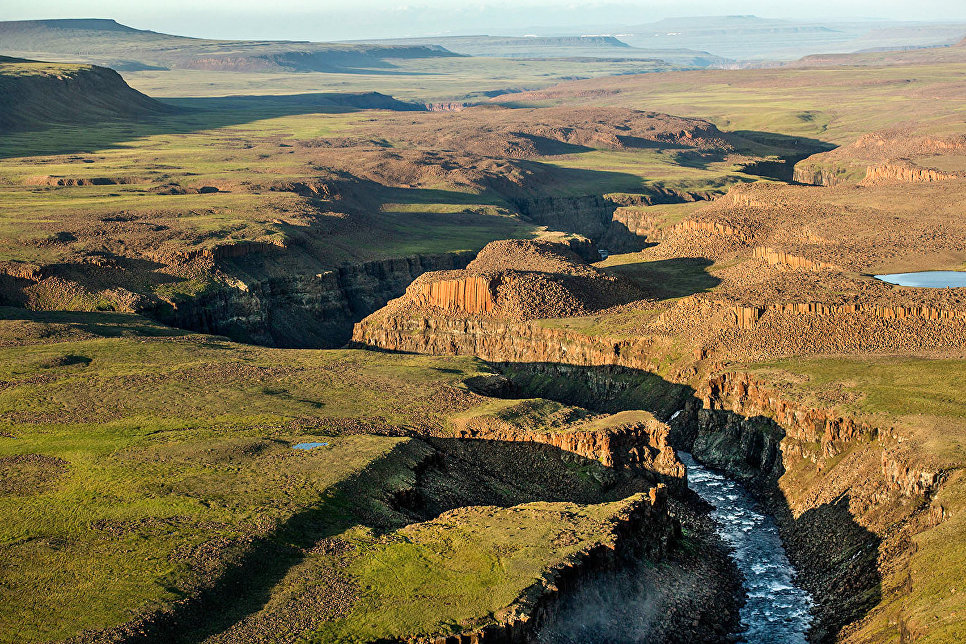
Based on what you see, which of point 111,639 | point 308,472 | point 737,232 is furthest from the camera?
point 737,232

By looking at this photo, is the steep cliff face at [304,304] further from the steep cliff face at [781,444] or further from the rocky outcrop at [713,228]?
the rocky outcrop at [713,228]

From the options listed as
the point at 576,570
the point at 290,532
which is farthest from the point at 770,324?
the point at 290,532

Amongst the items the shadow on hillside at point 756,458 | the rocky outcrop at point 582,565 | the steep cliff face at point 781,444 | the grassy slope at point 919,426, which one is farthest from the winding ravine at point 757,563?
the grassy slope at point 919,426

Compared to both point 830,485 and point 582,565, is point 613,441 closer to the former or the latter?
point 830,485

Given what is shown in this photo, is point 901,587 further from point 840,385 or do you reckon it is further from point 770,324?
point 770,324

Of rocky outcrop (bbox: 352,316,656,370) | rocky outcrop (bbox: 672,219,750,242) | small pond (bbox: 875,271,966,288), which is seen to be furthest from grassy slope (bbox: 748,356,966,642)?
rocky outcrop (bbox: 672,219,750,242)

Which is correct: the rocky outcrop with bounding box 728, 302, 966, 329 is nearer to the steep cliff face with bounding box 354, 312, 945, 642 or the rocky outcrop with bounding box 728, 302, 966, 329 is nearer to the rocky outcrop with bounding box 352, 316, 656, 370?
the steep cliff face with bounding box 354, 312, 945, 642

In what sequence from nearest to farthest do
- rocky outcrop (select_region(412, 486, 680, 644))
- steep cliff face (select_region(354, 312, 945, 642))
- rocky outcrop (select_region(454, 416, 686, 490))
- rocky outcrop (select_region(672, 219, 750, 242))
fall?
rocky outcrop (select_region(412, 486, 680, 644)) → steep cliff face (select_region(354, 312, 945, 642)) → rocky outcrop (select_region(454, 416, 686, 490)) → rocky outcrop (select_region(672, 219, 750, 242))
